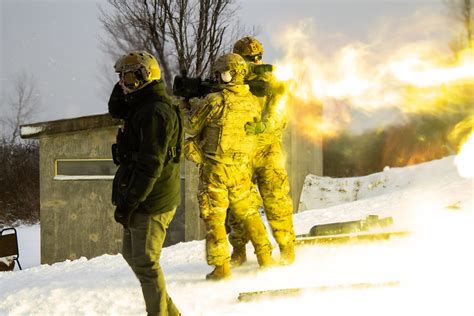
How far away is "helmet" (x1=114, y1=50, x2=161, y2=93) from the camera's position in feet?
12.5

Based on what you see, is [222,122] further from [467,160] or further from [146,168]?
[467,160]

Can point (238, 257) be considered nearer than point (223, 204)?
No

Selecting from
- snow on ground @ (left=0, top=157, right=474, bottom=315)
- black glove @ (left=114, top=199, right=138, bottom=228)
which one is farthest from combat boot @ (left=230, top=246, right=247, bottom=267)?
black glove @ (left=114, top=199, right=138, bottom=228)

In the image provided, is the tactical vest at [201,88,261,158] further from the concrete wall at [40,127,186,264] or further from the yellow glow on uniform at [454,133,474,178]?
the yellow glow on uniform at [454,133,474,178]

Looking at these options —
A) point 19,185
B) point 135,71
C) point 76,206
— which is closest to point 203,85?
point 135,71

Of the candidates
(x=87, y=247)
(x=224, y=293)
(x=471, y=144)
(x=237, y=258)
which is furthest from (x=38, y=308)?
(x=471, y=144)

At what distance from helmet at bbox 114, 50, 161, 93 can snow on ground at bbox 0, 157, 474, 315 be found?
2016mm

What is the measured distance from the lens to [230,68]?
16.9ft

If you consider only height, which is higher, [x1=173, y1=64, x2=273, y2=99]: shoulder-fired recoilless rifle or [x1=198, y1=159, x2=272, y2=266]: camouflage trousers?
[x1=173, y1=64, x2=273, y2=99]: shoulder-fired recoilless rifle

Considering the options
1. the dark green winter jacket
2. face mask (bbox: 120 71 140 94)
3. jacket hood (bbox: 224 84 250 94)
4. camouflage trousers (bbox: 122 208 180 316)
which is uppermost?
jacket hood (bbox: 224 84 250 94)

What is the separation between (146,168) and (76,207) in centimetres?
A: 774

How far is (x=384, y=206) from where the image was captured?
1040cm

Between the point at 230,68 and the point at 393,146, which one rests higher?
the point at 230,68

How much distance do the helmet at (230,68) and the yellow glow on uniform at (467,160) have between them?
26.7 feet
